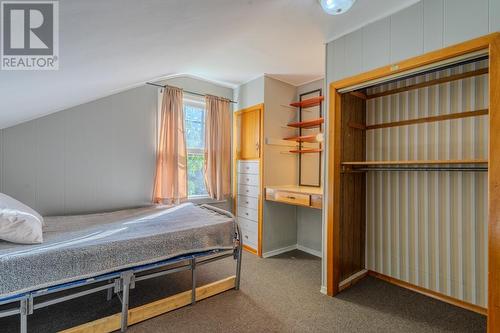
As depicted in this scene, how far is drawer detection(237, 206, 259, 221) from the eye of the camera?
132 inches

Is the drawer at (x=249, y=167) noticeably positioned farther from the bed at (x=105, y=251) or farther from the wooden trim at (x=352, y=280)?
the wooden trim at (x=352, y=280)

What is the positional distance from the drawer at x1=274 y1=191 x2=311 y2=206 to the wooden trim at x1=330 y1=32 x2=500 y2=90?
4.01 ft

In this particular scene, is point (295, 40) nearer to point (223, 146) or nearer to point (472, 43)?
point (472, 43)

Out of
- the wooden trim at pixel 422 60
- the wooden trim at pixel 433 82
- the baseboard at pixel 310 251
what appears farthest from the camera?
the baseboard at pixel 310 251

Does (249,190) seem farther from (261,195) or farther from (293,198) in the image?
(293,198)

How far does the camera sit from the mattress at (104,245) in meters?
1.37

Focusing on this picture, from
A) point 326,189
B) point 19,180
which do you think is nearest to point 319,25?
→ point 326,189

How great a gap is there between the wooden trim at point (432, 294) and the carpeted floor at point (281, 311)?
0.20ft

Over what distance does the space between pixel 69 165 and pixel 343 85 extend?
2934 millimetres

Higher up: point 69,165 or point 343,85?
point 343,85

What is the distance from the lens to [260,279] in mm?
2553

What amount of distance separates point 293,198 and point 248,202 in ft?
2.76

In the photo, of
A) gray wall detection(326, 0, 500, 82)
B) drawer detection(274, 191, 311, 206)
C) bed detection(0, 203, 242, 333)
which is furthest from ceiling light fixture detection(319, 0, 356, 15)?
bed detection(0, 203, 242, 333)

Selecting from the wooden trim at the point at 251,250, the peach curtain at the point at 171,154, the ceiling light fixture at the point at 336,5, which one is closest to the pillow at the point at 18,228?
the peach curtain at the point at 171,154
